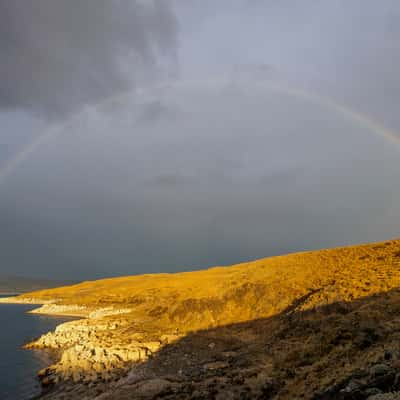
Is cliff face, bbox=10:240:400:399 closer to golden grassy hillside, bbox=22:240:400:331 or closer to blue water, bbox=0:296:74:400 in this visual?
golden grassy hillside, bbox=22:240:400:331

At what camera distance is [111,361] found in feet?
92.8

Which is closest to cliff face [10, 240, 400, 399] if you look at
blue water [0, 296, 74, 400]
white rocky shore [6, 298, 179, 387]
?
white rocky shore [6, 298, 179, 387]

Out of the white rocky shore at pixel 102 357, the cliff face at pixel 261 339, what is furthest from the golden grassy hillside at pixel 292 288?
the white rocky shore at pixel 102 357

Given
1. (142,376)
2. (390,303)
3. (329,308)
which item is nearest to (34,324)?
(142,376)

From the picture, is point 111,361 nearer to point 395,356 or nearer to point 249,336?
point 249,336

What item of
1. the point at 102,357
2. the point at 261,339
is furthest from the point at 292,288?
the point at 102,357

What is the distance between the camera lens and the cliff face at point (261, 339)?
17.1m

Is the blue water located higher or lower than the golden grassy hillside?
lower

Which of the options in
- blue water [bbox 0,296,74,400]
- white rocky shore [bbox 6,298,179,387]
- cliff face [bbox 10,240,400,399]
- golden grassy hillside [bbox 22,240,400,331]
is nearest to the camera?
cliff face [bbox 10,240,400,399]

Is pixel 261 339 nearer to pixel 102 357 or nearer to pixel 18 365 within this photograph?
pixel 102 357

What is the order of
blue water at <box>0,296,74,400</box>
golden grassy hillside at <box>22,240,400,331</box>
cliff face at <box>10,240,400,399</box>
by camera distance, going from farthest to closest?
golden grassy hillside at <box>22,240,400,331</box> < blue water at <box>0,296,74,400</box> < cliff face at <box>10,240,400,399</box>

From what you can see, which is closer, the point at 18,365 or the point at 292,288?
the point at 292,288

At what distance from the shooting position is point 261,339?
96.5 ft

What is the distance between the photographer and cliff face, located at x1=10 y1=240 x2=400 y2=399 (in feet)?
56.0
